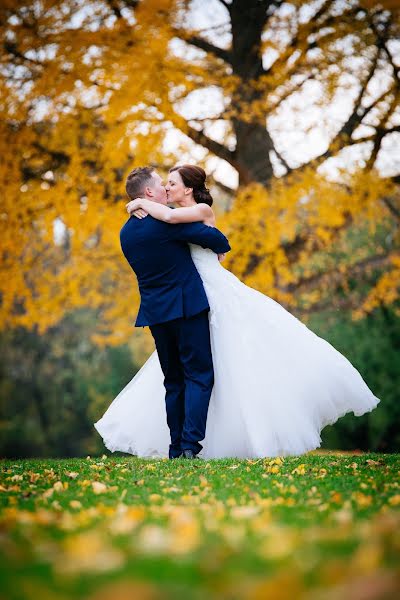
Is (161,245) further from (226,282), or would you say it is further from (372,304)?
(372,304)

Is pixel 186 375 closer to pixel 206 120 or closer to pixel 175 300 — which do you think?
pixel 175 300

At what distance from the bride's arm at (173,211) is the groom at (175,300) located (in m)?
0.07

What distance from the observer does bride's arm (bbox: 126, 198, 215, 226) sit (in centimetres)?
472

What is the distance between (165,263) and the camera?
4.82 meters

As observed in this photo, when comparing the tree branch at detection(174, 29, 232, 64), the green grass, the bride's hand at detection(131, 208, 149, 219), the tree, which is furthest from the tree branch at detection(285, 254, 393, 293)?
the green grass

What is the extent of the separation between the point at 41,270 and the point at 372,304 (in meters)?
5.21

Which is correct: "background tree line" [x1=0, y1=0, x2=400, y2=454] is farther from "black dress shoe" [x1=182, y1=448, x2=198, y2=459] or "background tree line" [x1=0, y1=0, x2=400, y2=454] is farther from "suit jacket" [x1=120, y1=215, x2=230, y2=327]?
"black dress shoe" [x1=182, y1=448, x2=198, y2=459]

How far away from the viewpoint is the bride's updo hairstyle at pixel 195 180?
16.8 ft

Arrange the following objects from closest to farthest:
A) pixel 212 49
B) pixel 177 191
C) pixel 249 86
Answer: pixel 177 191 → pixel 249 86 → pixel 212 49

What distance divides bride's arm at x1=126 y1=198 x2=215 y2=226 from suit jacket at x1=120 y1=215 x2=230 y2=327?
0.06 meters

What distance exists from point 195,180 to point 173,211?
1.71 feet

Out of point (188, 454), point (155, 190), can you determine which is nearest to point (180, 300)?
point (155, 190)

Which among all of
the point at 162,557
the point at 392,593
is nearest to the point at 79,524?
the point at 162,557

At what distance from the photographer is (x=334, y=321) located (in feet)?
56.6
